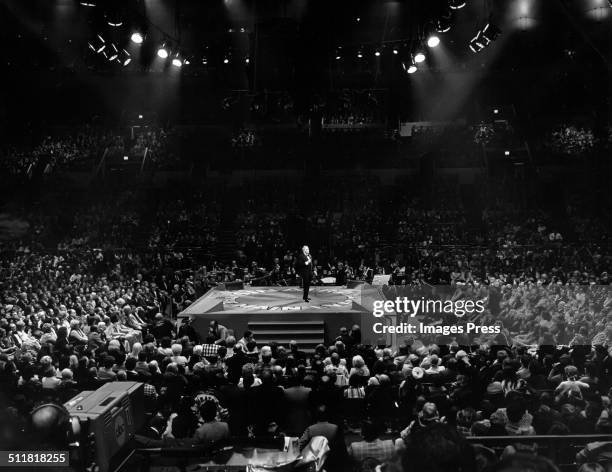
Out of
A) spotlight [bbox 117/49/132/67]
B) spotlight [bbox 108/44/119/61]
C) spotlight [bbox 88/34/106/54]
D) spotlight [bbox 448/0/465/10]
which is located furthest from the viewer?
spotlight [bbox 117/49/132/67]

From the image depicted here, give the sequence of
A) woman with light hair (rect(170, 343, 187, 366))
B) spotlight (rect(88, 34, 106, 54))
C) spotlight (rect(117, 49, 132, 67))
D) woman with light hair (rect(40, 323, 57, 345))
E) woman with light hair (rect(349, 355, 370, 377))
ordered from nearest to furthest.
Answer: woman with light hair (rect(349, 355, 370, 377))
woman with light hair (rect(170, 343, 187, 366))
woman with light hair (rect(40, 323, 57, 345))
spotlight (rect(88, 34, 106, 54))
spotlight (rect(117, 49, 132, 67))

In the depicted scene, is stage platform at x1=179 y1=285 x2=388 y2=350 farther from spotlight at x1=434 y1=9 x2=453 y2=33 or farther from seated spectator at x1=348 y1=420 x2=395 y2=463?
seated spectator at x1=348 y1=420 x2=395 y2=463

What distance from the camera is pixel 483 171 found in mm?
25531

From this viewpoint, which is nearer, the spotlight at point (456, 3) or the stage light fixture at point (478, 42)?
the spotlight at point (456, 3)

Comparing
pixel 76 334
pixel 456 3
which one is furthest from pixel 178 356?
pixel 456 3

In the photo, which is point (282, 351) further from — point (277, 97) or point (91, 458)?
point (277, 97)

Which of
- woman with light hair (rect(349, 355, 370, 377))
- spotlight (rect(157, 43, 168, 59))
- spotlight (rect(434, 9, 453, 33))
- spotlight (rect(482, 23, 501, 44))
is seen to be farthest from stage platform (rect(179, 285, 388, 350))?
spotlight (rect(157, 43, 168, 59))

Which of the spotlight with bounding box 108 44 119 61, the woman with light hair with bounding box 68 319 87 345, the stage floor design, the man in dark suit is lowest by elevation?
the woman with light hair with bounding box 68 319 87 345

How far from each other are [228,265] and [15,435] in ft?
52.5

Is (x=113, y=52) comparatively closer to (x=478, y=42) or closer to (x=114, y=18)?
(x=114, y=18)

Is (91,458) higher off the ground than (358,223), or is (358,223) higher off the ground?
(358,223)

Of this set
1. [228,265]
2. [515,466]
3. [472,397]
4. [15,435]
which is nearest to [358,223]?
[228,265]
